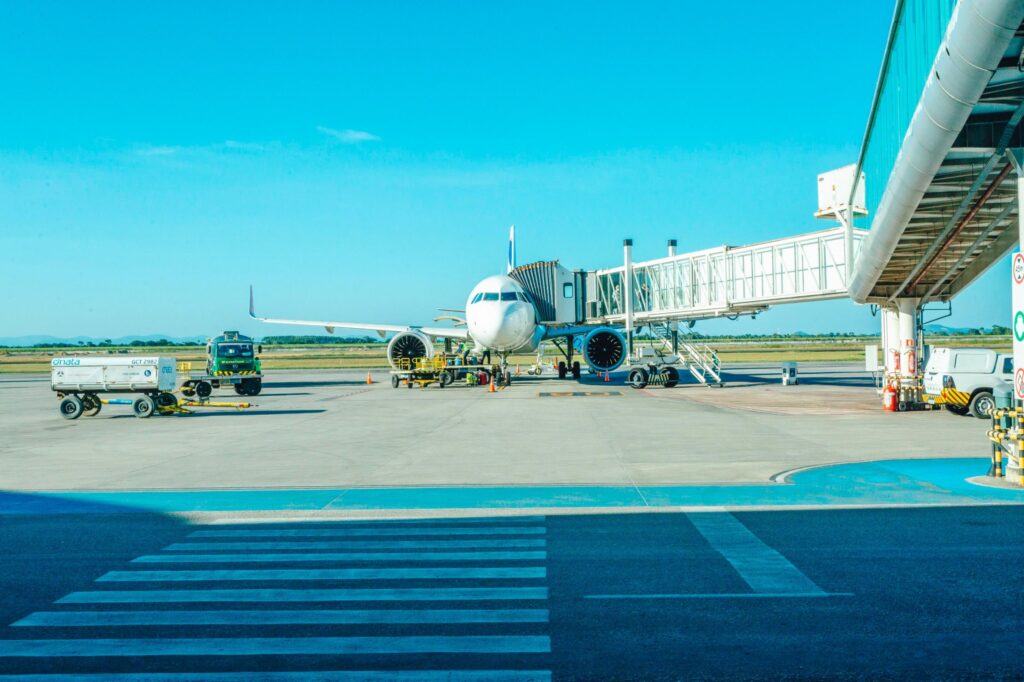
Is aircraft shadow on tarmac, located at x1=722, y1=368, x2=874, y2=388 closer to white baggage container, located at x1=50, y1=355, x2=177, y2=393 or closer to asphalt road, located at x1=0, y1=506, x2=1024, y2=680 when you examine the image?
white baggage container, located at x1=50, y1=355, x2=177, y2=393

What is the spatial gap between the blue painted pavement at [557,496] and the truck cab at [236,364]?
27145 mm

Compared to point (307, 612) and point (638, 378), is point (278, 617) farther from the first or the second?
point (638, 378)

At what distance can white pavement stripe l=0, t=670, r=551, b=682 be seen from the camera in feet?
18.8

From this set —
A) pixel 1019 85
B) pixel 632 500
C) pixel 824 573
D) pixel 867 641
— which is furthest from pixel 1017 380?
pixel 867 641

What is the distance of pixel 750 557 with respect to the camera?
899 centimetres

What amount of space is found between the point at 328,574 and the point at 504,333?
3009cm

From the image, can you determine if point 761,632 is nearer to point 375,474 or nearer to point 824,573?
point 824,573

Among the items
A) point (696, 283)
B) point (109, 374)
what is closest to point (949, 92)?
point (109, 374)

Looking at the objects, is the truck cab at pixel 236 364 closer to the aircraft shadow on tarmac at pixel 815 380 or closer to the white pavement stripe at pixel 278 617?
the aircraft shadow on tarmac at pixel 815 380

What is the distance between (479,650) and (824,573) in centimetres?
370

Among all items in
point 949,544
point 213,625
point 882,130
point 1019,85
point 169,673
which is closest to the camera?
point 169,673

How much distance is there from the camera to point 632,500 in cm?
1250

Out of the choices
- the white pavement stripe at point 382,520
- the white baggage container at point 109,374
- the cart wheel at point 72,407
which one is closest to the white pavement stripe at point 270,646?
the white pavement stripe at point 382,520

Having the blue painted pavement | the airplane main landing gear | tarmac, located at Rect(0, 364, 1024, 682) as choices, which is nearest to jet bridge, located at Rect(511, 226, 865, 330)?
the airplane main landing gear
